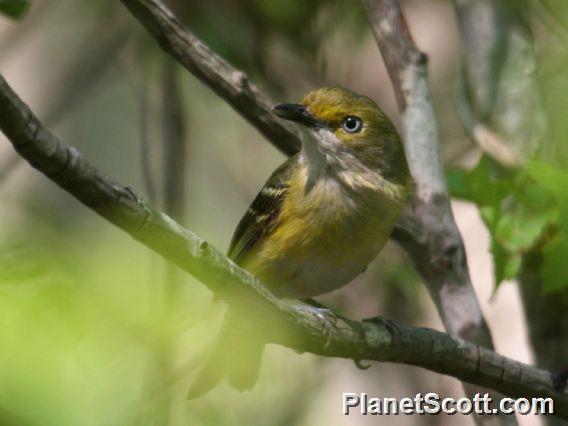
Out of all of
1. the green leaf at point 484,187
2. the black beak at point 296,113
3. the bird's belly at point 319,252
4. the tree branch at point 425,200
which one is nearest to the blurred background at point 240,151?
the green leaf at point 484,187

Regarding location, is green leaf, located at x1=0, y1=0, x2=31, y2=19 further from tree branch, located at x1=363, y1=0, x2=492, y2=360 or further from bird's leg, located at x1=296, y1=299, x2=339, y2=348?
tree branch, located at x1=363, y1=0, x2=492, y2=360

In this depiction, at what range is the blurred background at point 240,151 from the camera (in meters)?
2.05

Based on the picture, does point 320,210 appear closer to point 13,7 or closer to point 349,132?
point 349,132

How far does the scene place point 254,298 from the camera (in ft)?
8.57

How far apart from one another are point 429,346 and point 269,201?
→ 3.95 feet

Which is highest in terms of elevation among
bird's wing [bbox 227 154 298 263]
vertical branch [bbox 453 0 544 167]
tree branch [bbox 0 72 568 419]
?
vertical branch [bbox 453 0 544 167]

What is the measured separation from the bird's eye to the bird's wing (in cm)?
29

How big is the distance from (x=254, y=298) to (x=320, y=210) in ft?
3.98

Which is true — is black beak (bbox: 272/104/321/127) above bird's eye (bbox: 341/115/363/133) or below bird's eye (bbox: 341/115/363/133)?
below

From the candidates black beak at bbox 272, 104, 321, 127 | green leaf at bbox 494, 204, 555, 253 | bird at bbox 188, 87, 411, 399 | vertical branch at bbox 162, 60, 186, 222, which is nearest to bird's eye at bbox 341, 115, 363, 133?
bird at bbox 188, 87, 411, 399

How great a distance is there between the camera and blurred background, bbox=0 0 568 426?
6.74 feet

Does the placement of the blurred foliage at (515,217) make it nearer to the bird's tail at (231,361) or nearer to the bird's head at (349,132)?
the bird's head at (349,132)

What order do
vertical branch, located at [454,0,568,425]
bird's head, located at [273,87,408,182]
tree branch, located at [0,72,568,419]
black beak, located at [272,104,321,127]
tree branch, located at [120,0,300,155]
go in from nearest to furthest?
tree branch, located at [0,72,568,419], tree branch, located at [120,0,300,155], black beak, located at [272,104,321,127], bird's head, located at [273,87,408,182], vertical branch, located at [454,0,568,425]

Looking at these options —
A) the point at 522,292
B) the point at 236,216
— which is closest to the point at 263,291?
the point at 522,292
